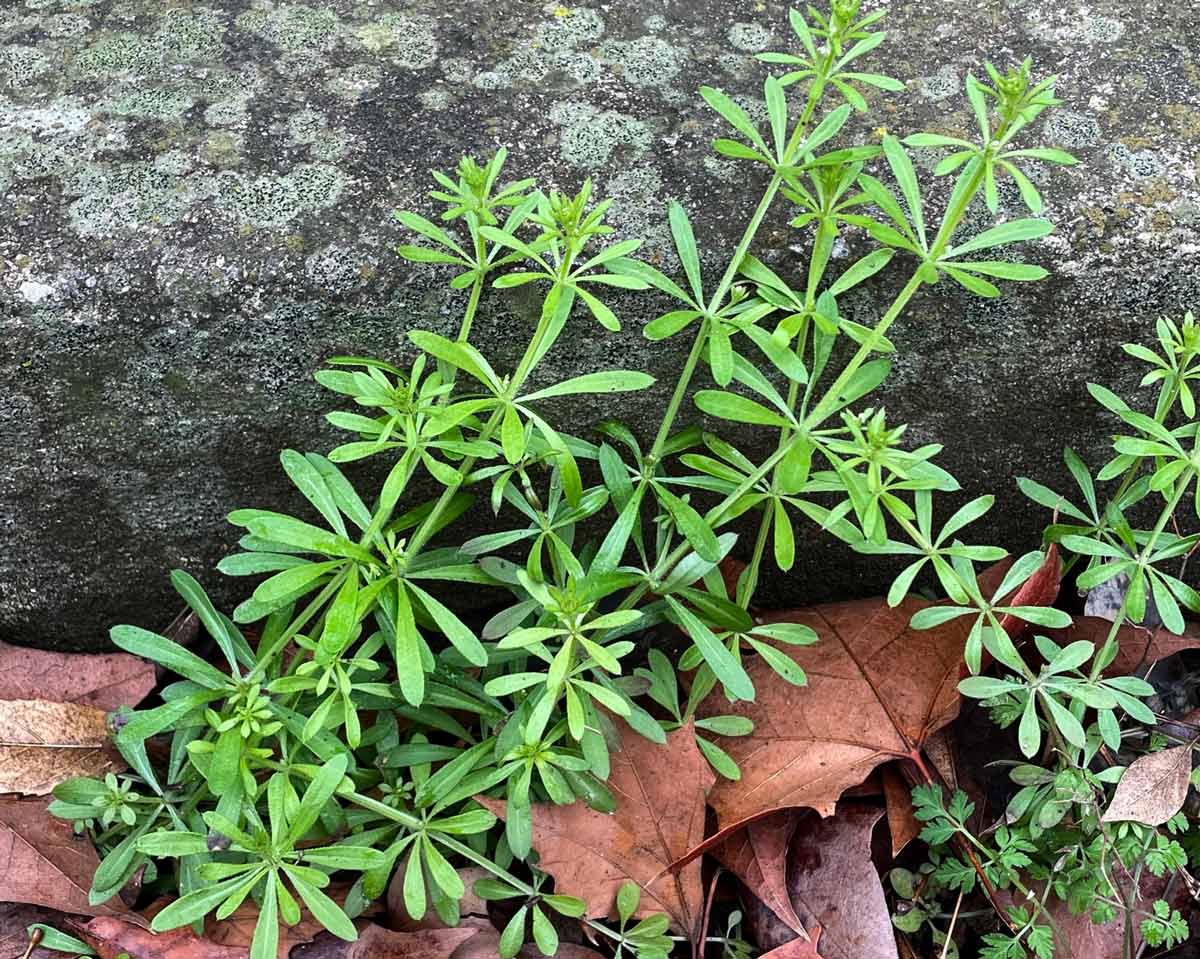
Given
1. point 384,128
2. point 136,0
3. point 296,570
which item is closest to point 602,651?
point 296,570

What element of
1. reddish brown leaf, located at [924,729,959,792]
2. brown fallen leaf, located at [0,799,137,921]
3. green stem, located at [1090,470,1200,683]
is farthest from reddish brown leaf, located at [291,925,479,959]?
green stem, located at [1090,470,1200,683]

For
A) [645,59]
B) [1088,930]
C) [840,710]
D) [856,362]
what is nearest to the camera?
[856,362]

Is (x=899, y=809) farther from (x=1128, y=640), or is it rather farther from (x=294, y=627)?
(x=294, y=627)

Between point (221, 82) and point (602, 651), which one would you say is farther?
point (221, 82)

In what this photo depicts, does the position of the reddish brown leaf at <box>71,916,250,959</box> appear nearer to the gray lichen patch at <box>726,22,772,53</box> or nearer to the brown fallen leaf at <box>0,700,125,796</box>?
the brown fallen leaf at <box>0,700,125,796</box>

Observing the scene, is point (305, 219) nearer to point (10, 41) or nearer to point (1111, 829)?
point (10, 41)

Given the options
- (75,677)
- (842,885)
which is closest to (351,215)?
(75,677)

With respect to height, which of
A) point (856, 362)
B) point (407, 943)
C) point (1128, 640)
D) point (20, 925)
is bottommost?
point (20, 925)
